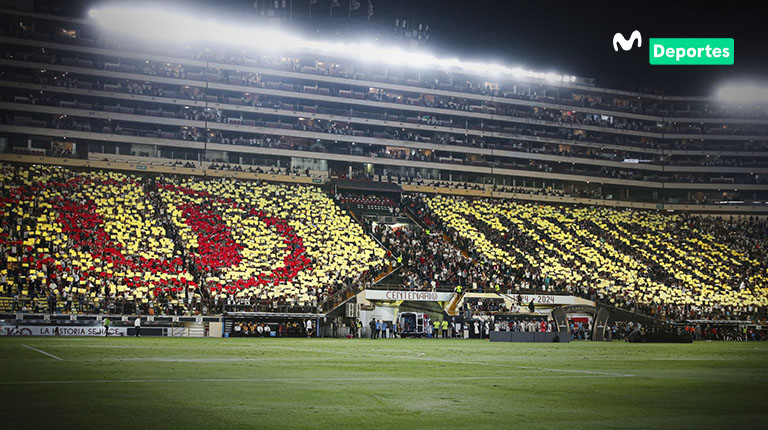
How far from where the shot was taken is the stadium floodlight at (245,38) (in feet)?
255

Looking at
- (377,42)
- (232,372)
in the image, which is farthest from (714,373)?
(377,42)

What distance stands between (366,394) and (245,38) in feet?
245

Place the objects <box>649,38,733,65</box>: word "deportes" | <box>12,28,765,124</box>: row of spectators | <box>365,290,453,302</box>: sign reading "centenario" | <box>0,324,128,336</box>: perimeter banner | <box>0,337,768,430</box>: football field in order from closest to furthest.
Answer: <box>0,337,768,430</box>: football field → <box>0,324,128,336</box>: perimeter banner → <box>649,38,733,65</box>: word "deportes" → <box>365,290,453,302</box>: sign reading "centenario" → <box>12,28,765,124</box>: row of spectators

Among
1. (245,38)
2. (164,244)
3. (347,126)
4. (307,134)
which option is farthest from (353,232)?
(245,38)

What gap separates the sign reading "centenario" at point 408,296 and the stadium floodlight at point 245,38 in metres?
41.8

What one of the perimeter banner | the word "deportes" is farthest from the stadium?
the word "deportes"

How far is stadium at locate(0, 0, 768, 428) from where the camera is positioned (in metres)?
15.6

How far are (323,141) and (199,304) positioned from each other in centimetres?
4070

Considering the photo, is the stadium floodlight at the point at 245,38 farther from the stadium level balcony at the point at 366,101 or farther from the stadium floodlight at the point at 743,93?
the stadium floodlight at the point at 743,93

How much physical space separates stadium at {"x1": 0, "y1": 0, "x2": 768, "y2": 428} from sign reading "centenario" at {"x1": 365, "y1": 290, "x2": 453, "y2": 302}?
23 cm

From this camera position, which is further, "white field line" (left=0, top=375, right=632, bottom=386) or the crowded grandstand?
the crowded grandstand

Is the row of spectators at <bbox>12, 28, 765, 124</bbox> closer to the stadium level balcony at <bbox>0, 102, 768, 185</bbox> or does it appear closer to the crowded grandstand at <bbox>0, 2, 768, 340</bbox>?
the crowded grandstand at <bbox>0, 2, 768, 340</bbox>

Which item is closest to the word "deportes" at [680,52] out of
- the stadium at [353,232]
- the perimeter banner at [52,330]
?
the stadium at [353,232]

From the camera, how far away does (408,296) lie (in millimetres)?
54250
